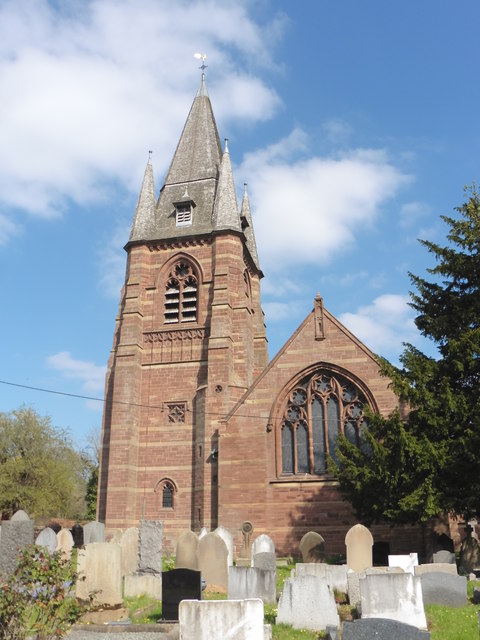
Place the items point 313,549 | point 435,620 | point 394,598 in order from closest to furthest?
1. point 394,598
2. point 435,620
3. point 313,549

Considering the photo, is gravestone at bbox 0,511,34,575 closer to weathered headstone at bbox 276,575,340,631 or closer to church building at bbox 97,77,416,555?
weathered headstone at bbox 276,575,340,631

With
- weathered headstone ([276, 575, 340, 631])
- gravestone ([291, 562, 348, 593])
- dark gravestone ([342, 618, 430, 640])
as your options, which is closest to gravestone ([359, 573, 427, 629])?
weathered headstone ([276, 575, 340, 631])

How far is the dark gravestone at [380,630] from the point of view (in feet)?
21.8

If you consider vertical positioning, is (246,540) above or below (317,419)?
below

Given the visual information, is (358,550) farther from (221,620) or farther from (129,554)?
(221,620)

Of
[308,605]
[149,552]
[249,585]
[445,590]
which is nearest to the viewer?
[308,605]

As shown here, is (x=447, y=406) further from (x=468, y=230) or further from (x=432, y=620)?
(x=432, y=620)

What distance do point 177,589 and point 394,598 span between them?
3880 millimetres

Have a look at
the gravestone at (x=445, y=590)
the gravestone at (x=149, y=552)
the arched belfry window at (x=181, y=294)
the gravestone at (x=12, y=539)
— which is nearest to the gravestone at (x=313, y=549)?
the gravestone at (x=149, y=552)

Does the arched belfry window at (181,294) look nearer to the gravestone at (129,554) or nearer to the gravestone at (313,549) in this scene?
the gravestone at (129,554)

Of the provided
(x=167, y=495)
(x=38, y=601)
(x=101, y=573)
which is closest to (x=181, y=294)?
(x=167, y=495)

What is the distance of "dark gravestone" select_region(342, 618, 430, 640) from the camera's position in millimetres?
6641

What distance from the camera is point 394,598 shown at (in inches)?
380

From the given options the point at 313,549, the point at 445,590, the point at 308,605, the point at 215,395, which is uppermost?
the point at 215,395
